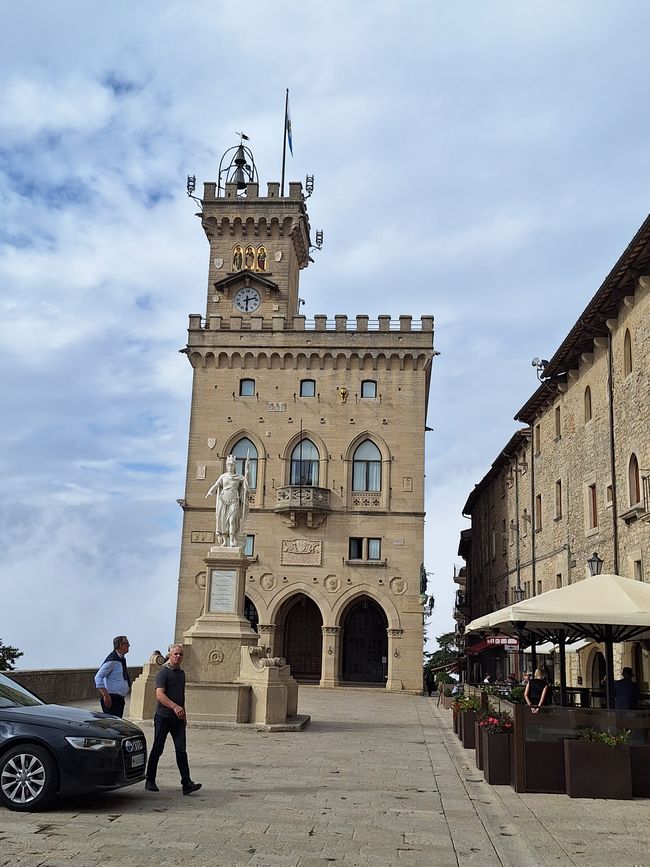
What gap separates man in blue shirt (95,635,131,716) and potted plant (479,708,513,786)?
5.09 m

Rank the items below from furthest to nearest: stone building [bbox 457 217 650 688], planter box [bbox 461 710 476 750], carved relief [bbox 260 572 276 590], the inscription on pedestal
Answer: carved relief [bbox 260 572 276 590] < stone building [bbox 457 217 650 688] < the inscription on pedestal < planter box [bbox 461 710 476 750]

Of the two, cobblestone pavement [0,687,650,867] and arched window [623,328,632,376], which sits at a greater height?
arched window [623,328,632,376]

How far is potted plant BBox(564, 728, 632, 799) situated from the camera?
35.8 ft

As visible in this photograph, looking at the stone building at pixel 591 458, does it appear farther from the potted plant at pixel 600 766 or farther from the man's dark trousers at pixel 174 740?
the man's dark trousers at pixel 174 740

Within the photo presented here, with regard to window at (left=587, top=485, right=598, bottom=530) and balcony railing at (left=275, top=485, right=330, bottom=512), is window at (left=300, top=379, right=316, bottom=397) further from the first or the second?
window at (left=587, top=485, right=598, bottom=530)

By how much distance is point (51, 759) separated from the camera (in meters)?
8.89

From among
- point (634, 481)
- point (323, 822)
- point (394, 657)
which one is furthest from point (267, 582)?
point (323, 822)

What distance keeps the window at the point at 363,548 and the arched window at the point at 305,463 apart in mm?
3391

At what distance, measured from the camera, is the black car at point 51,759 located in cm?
886

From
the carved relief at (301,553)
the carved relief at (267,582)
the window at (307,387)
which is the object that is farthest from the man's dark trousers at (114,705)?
the window at (307,387)

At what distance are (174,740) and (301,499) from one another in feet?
104

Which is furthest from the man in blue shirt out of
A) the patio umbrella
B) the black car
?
the patio umbrella

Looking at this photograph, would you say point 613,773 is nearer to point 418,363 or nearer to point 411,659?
point 411,659

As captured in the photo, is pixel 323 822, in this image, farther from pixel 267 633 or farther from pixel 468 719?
pixel 267 633
